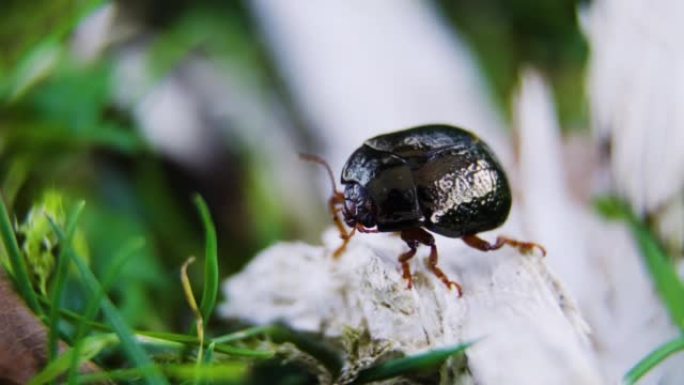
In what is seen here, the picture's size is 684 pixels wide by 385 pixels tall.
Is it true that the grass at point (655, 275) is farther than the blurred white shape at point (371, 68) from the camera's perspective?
No

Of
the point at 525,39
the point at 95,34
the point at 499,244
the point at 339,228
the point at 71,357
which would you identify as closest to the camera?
the point at 71,357

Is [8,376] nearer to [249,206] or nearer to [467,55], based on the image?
[249,206]

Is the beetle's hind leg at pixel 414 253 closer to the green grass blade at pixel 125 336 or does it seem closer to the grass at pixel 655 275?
the grass at pixel 655 275

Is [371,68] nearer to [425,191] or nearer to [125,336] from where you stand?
[425,191]

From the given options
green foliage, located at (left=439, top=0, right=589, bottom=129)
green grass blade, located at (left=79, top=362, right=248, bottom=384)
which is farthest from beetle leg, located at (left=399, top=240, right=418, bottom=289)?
green foliage, located at (left=439, top=0, right=589, bottom=129)

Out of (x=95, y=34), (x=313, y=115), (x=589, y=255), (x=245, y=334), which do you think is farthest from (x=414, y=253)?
(x=95, y=34)

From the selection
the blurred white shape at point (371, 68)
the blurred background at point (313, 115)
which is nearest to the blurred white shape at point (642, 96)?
the blurred background at point (313, 115)
